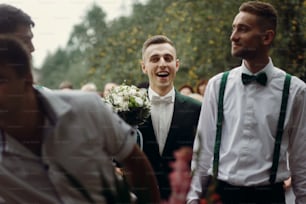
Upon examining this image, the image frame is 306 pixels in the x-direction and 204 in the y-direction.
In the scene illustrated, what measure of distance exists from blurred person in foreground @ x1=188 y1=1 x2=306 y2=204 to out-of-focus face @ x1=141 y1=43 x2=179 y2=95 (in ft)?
1.95

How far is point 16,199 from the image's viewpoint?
4.24 ft

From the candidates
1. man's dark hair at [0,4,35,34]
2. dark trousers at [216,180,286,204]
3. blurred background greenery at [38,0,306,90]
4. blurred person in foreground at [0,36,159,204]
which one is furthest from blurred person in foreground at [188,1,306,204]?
blurred background greenery at [38,0,306,90]

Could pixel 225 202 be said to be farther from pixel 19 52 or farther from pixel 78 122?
pixel 19 52

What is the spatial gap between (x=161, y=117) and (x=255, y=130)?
0.68 metres

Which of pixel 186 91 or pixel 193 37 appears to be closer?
pixel 186 91

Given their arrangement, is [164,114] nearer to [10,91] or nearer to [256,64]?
[256,64]

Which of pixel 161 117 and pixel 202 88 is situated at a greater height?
→ pixel 161 117

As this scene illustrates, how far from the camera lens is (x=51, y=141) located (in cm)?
126

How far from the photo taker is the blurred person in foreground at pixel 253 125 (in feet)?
6.80

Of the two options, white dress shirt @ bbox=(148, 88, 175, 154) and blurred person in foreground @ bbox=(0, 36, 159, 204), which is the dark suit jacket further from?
blurred person in foreground @ bbox=(0, 36, 159, 204)

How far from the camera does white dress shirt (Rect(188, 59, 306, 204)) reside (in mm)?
2072

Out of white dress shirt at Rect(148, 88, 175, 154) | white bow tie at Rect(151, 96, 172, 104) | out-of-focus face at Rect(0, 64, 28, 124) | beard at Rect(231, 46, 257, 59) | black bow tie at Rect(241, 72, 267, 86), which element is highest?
out-of-focus face at Rect(0, 64, 28, 124)

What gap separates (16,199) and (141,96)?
55.5 inches

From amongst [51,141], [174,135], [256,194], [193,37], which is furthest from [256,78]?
[193,37]
